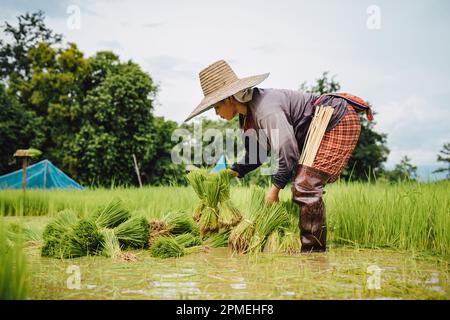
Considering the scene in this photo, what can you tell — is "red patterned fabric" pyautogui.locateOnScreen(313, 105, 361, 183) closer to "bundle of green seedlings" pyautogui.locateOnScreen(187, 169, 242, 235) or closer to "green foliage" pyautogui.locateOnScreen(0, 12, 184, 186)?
"bundle of green seedlings" pyautogui.locateOnScreen(187, 169, 242, 235)

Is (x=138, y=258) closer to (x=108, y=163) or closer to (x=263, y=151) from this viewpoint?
(x=263, y=151)

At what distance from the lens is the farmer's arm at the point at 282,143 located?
316cm

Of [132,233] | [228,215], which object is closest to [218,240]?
Answer: [228,215]

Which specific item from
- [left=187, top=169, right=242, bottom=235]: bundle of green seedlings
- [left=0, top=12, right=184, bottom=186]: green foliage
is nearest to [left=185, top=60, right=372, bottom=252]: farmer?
[left=187, top=169, right=242, bottom=235]: bundle of green seedlings

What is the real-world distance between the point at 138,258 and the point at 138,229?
1.62 feet

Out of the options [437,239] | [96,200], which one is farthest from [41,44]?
[437,239]

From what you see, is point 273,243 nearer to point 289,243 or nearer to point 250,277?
point 289,243

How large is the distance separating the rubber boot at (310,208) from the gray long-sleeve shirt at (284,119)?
0.11 metres

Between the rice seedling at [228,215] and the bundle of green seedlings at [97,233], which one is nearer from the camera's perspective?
the bundle of green seedlings at [97,233]

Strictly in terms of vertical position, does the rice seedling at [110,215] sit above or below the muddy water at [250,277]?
above

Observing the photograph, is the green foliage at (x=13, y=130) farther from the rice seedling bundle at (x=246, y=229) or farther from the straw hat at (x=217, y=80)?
the rice seedling bundle at (x=246, y=229)

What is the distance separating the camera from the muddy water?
209 cm

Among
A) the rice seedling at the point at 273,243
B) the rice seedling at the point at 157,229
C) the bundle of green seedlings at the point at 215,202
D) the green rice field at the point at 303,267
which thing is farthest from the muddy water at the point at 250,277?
the bundle of green seedlings at the point at 215,202

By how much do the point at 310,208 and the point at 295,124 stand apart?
66cm
